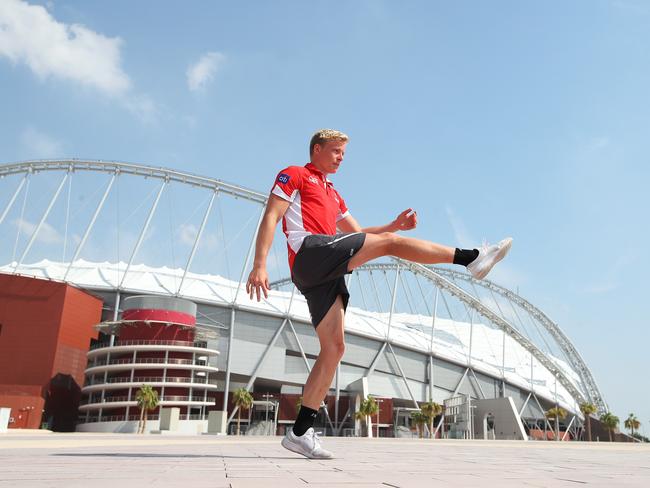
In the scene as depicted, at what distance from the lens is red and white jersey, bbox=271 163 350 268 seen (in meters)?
5.26

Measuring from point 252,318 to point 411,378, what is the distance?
69.5 ft

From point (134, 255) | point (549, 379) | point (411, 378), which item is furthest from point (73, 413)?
point (549, 379)

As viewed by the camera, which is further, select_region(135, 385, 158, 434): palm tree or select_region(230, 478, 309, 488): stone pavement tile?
select_region(135, 385, 158, 434): palm tree

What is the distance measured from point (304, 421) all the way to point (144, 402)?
4421 centimetres

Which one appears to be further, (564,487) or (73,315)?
(73,315)

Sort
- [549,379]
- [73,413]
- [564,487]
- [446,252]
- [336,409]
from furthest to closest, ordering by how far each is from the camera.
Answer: [549,379] < [336,409] < [73,413] < [446,252] < [564,487]

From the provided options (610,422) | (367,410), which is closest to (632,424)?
(610,422)

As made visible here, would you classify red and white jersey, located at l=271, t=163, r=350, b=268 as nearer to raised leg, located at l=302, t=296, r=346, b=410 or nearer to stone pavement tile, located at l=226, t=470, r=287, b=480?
raised leg, located at l=302, t=296, r=346, b=410

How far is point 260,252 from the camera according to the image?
5.08 metres

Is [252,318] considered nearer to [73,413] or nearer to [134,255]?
[134,255]

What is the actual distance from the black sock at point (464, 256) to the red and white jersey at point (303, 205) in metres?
1.29

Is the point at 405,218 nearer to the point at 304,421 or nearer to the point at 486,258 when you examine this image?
the point at 486,258

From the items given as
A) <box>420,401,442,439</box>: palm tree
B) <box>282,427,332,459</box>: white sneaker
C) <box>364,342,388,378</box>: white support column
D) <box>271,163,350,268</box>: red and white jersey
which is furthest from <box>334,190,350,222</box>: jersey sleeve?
<box>364,342,388,378</box>: white support column

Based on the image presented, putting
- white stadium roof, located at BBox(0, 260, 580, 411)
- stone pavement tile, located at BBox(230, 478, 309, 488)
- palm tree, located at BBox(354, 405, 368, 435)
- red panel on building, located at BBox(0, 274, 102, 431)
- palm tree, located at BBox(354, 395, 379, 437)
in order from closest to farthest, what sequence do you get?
stone pavement tile, located at BBox(230, 478, 309, 488) < red panel on building, located at BBox(0, 274, 102, 431) < palm tree, located at BBox(354, 395, 379, 437) < palm tree, located at BBox(354, 405, 368, 435) < white stadium roof, located at BBox(0, 260, 580, 411)
